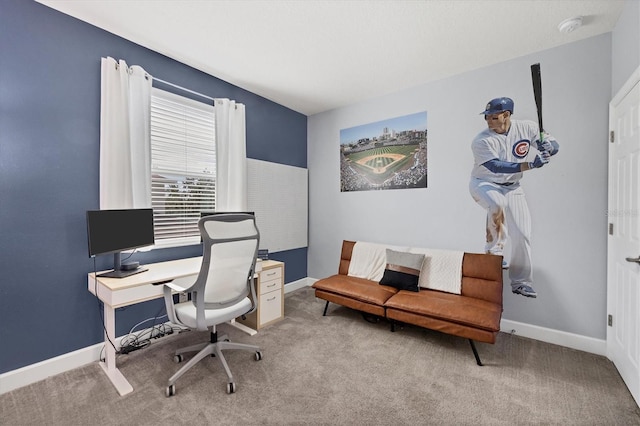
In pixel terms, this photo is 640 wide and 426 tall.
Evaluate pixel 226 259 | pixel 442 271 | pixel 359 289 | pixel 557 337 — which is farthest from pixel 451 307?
pixel 226 259

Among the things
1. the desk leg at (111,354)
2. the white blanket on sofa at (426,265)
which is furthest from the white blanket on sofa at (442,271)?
the desk leg at (111,354)

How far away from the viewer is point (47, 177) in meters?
2.08

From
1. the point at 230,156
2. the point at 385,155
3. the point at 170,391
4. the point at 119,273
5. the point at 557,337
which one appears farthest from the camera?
the point at 385,155

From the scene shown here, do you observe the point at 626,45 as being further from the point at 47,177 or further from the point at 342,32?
the point at 47,177

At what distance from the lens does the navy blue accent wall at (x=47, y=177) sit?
1.93m

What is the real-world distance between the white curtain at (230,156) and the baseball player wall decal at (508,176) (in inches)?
105

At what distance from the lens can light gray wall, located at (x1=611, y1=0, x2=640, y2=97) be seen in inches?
72.9

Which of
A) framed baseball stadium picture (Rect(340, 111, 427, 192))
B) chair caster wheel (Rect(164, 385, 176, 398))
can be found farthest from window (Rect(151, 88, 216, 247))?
framed baseball stadium picture (Rect(340, 111, 427, 192))

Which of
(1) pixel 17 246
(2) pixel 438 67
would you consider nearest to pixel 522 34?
(2) pixel 438 67

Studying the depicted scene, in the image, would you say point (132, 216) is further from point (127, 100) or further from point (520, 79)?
point (520, 79)

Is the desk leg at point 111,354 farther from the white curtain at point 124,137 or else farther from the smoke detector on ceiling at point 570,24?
the smoke detector on ceiling at point 570,24

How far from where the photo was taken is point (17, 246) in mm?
1964

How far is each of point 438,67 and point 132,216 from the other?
3378 millimetres

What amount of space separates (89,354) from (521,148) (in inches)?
173
